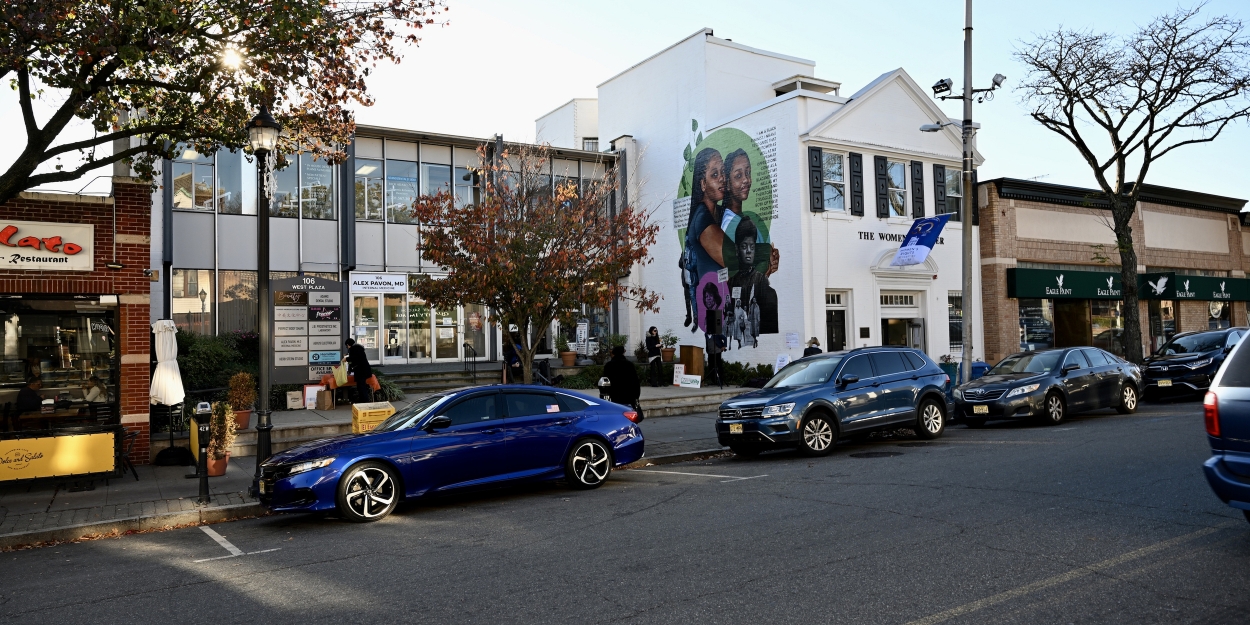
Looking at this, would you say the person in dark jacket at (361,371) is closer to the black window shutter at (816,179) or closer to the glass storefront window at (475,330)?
the glass storefront window at (475,330)

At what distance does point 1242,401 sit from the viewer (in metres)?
5.90

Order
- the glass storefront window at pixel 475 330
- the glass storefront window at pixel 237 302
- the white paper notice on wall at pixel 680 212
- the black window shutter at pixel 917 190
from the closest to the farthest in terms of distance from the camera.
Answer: the glass storefront window at pixel 237 302 < the glass storefront window at pixel 475 330 < the black window shutter at pixel 917 190 < the white paper notice on wall at pixel 680 212

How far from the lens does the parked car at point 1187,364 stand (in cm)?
1953

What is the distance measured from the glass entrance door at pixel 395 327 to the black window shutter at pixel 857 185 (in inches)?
536

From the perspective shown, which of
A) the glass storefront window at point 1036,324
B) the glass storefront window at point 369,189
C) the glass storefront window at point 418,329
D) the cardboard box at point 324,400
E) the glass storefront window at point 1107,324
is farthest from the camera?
the glass storefront window at point 1107,324

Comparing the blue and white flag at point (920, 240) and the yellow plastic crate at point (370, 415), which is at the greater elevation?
the blue and white flag at point (920, 240)

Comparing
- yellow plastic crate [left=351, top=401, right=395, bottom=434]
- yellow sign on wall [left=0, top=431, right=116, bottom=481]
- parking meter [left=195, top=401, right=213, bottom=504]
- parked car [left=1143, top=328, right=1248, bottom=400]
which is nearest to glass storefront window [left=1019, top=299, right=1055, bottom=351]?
parked car [left=1143, top=328, right=1248, bottom=400]

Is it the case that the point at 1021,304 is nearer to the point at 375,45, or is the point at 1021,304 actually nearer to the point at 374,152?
the point at 374,152

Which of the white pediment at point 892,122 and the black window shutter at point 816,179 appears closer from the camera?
the black window shutter at point 816,179

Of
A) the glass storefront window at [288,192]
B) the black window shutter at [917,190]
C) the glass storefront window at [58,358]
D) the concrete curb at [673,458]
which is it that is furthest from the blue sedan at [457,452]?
the black window shutter at [917,190]

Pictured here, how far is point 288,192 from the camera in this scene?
24.0m

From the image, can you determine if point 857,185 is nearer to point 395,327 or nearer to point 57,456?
point 395,327

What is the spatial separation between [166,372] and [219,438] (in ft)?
5.73

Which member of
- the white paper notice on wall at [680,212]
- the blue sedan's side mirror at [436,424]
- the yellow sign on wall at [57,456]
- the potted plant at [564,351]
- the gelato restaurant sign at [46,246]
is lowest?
the yellow sign on wall at [57,456]
